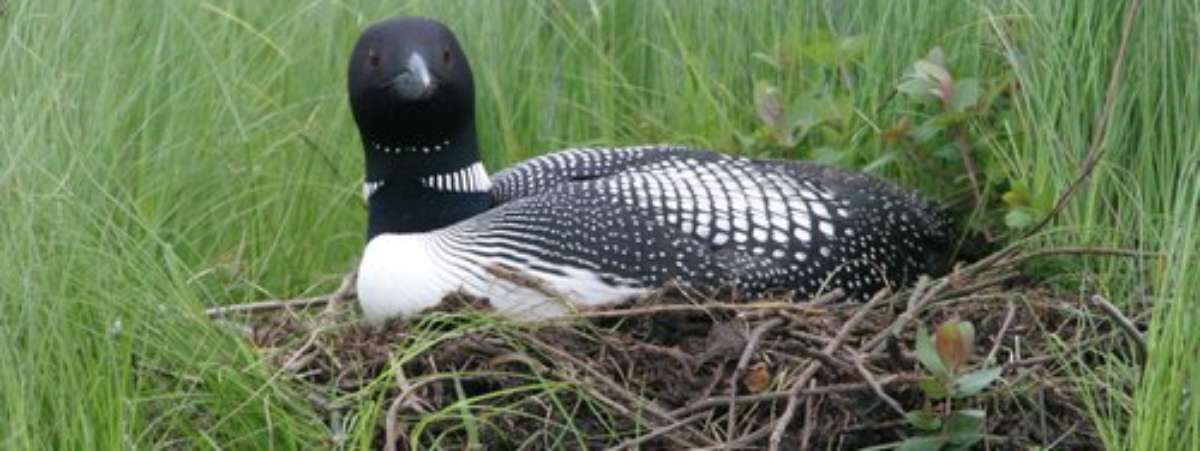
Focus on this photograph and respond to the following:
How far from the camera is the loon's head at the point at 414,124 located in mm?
4844

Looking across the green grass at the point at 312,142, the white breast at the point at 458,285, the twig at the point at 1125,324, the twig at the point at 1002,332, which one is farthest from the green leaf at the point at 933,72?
the twig at the point at 1125,324

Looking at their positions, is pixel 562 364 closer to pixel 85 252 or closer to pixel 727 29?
pixel 85 252

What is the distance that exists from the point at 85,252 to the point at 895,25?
1.97 metres

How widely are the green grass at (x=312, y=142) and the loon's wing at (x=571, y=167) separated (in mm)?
397

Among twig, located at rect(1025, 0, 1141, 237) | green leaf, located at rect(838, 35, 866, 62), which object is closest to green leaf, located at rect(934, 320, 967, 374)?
twig, located at rect(1025, 0, 1141, 237)

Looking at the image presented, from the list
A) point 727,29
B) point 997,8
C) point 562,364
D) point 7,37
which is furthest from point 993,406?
point 7,37

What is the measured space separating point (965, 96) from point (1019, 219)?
1.05 ft

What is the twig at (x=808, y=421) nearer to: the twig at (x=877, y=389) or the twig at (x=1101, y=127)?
the twig at (x=877, y=389)

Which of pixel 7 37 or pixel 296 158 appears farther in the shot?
pixel 296 158

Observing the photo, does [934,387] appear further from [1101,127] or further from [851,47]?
[851,47]

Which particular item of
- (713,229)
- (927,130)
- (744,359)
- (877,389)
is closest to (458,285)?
(713,229)

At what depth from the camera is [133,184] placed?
514 cm

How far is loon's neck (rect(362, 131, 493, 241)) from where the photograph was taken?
16.5 ft

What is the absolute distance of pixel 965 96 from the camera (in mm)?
5160
